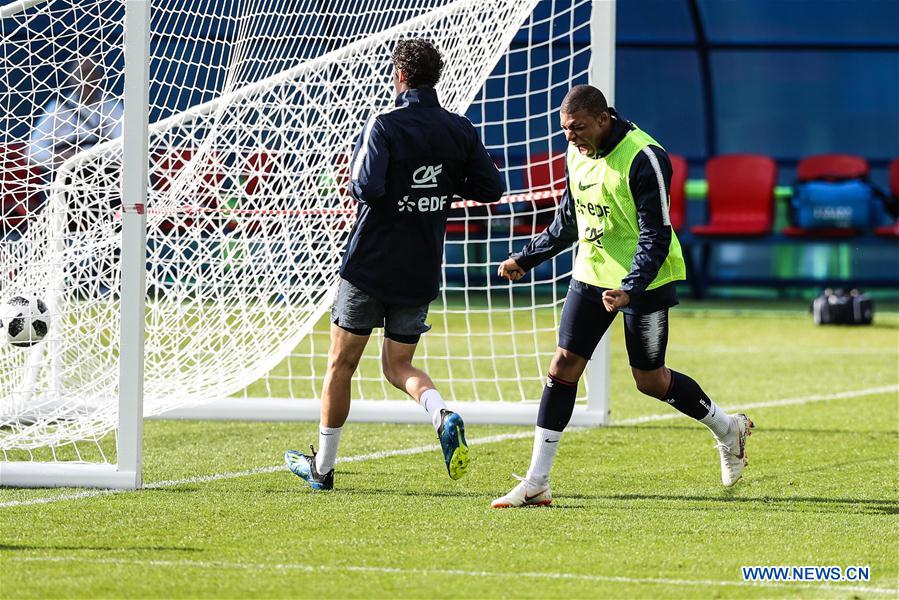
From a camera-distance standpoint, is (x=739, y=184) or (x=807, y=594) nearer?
(x=807, y=594)

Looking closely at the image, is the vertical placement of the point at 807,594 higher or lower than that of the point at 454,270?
higher

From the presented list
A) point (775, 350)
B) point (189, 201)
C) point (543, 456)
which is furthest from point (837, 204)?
point (543, 456)

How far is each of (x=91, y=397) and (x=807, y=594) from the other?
12.4 feet

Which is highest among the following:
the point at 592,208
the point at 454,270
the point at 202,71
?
the point at 202,71

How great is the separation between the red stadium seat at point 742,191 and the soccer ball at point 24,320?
1299 cm

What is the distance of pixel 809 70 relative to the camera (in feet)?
67.6

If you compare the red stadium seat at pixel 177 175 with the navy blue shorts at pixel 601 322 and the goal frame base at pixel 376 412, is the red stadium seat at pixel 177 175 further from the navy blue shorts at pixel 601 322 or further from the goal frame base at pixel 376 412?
the navy blue shorts at pixel 601 322

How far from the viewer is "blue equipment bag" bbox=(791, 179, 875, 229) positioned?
18328 millimetres

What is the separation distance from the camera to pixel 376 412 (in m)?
8.82

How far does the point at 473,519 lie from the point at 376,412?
3.20 metres

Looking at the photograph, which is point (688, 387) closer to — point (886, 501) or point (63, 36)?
point (886, 501)

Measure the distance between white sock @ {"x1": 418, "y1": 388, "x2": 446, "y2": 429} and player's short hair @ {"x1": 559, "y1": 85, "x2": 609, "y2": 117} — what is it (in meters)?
1.27

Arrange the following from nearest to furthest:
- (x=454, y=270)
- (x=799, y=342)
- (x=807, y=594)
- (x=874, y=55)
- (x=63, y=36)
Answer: (x=807, y=594), (x=63, y=36), (x=799, y=342), (x=454, y=270), (x=874, y=55)

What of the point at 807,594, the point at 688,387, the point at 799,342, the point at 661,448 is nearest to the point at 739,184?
the point at 799,342
